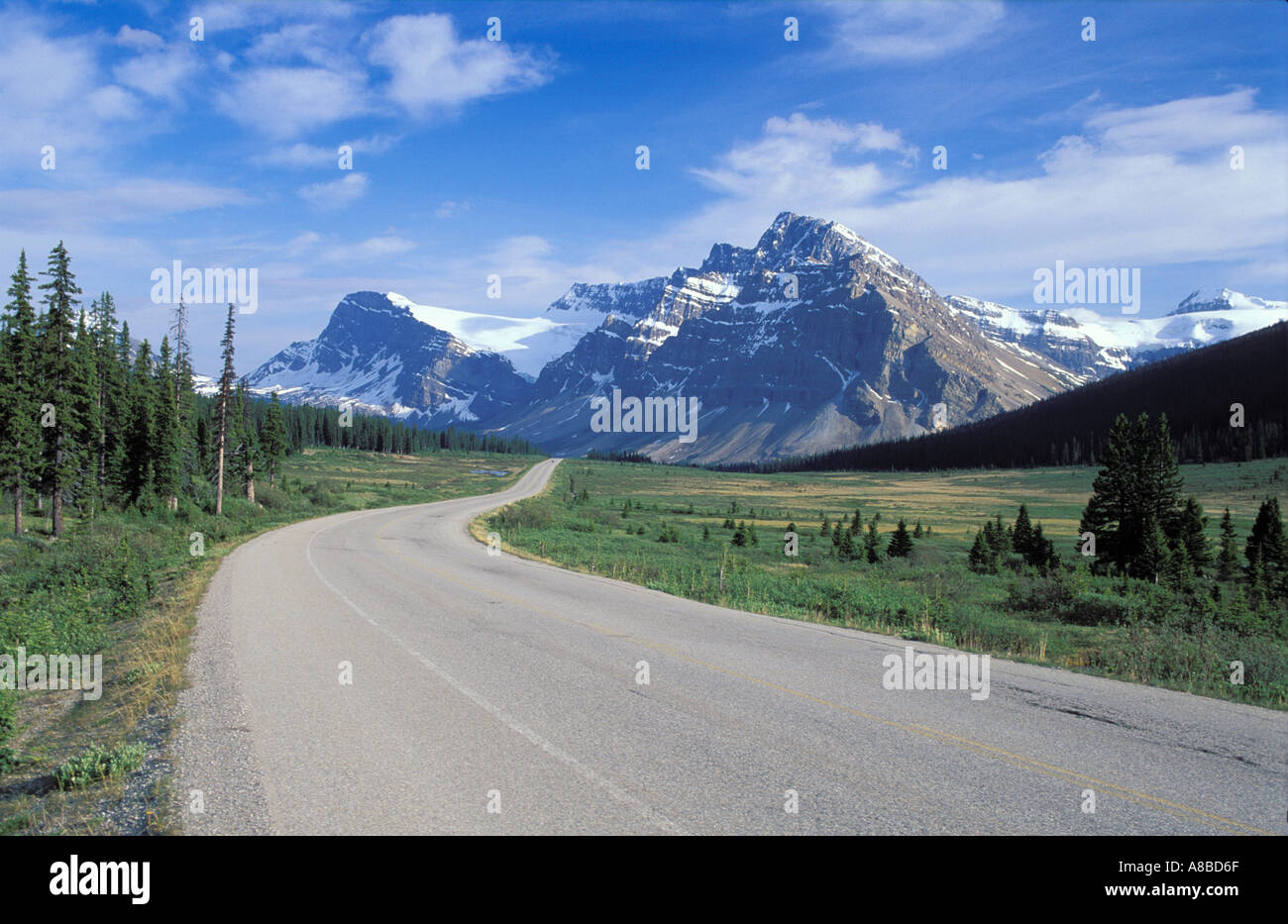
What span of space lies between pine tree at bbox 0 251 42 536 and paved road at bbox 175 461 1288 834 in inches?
1386

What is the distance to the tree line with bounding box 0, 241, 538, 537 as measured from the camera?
39594 millimetres

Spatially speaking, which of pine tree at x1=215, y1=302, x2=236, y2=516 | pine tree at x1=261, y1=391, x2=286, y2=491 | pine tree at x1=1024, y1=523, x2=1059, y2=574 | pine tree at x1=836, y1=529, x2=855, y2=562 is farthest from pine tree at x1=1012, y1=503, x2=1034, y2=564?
pine tree at x1=261, y1=391, x2=286, y2=491

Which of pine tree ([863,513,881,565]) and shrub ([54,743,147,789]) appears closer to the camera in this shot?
shrub ([54,743,147,789])

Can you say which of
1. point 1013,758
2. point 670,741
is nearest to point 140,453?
point 670,741

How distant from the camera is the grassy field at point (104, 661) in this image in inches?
244

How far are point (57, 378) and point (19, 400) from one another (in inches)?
146

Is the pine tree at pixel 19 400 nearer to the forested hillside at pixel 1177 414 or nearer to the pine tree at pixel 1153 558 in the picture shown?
the pine tree at pixel 1153 558

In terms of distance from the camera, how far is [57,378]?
42.1m

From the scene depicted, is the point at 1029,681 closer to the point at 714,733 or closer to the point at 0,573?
the point at 714,733

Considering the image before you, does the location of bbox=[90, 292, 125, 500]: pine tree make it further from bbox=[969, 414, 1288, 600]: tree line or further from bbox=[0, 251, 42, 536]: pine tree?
bbox=[969, 414, 1288, 600]: tree line

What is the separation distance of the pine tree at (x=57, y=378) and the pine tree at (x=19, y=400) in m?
0.59

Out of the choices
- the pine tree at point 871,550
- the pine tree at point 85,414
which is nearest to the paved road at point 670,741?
the pine tree at point 871,550

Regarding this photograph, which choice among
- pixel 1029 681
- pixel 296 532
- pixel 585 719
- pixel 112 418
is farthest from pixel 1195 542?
pixel 112 418
